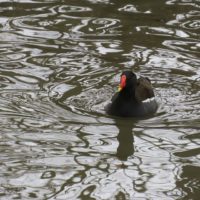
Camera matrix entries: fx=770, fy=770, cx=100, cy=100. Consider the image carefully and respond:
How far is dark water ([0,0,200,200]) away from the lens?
316 inches

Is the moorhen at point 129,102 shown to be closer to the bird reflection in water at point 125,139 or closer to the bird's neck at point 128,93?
the bird's neck at point 128,93

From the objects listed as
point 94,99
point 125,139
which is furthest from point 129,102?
point 125,139

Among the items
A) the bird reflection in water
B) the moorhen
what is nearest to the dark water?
the bird reflection in water

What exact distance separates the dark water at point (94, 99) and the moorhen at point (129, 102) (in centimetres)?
13

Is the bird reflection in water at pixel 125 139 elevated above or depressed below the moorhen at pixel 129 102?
below

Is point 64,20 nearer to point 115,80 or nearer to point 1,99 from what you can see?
point 115,80

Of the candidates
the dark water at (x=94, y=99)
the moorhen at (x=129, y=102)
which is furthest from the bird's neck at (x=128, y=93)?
the dark water at (x=94, y=99)

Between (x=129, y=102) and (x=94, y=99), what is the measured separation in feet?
2.12

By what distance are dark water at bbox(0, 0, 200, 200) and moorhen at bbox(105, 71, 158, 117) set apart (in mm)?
131

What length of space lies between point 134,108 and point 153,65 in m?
1.99

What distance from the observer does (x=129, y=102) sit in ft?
33.5

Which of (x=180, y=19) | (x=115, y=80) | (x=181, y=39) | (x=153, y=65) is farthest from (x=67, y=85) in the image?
(x=180, y=19)

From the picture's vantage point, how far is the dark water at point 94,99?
803 centimetres

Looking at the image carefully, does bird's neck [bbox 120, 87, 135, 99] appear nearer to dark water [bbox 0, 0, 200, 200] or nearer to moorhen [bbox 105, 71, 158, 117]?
moorhen [bbox 105, 71, 158, 117]
